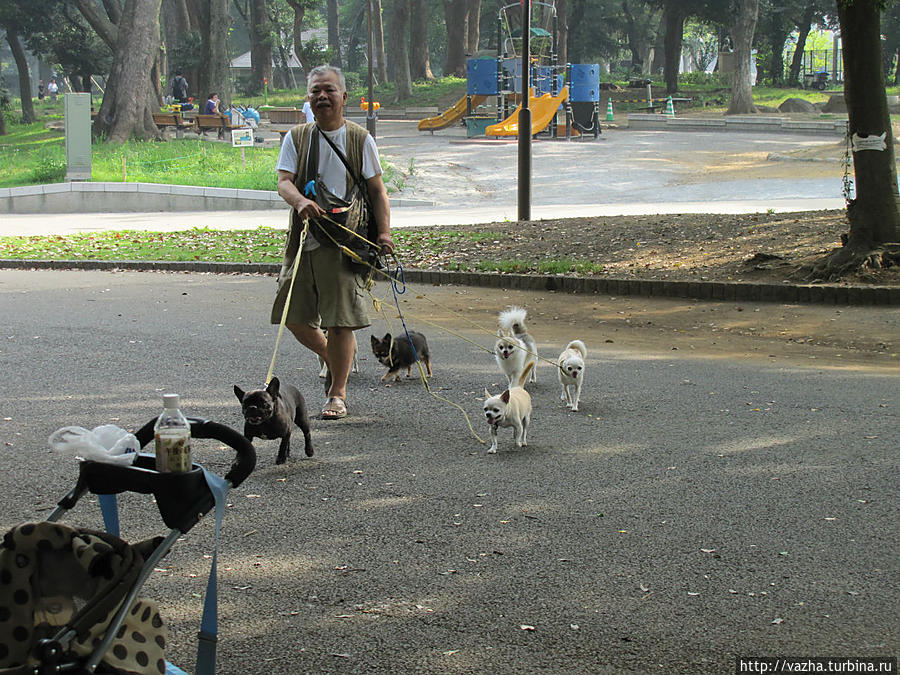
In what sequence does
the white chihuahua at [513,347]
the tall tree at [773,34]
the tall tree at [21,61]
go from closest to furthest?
the white chihuahua at [513,347], the tall tree at [21,61], the tall tree at [773,34]

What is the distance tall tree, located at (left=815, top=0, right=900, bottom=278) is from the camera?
39.8 feet

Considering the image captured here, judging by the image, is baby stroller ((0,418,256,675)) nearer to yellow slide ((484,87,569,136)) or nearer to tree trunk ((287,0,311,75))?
yellow slide ((484,87,569,136))

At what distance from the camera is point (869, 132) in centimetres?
1227

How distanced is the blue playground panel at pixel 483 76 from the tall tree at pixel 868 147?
2978 centimetres

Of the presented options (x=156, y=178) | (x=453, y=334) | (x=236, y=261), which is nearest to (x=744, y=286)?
(x=453, y=334)

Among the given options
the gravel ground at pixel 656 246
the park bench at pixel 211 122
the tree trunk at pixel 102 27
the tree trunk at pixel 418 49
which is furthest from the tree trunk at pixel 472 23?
the gravel ground at pixel 656 246

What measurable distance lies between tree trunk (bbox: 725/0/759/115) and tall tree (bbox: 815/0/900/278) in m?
37.3

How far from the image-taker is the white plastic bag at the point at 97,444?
108 inches

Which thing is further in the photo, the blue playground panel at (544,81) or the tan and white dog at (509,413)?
the blue playground panel at (544,81)

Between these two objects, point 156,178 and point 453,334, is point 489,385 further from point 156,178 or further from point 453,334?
point 156,178

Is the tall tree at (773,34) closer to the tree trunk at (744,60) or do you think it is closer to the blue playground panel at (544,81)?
the tree trunk at (744,60)

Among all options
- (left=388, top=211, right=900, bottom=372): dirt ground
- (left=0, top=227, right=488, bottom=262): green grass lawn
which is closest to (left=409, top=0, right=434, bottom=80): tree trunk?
(left=0, top=227, right=488, bottom=262): green grass lawn

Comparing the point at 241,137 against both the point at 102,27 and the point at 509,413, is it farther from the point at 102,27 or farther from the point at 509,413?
the point at 509,413

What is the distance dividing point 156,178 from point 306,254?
812 inches
